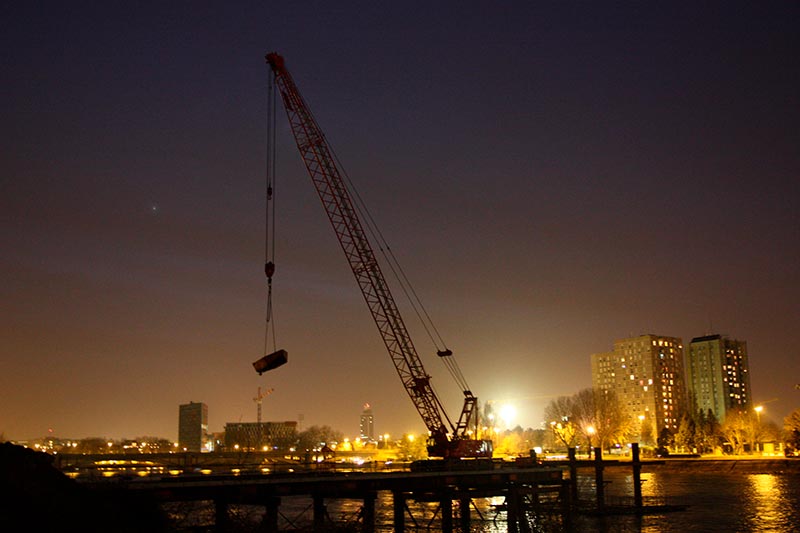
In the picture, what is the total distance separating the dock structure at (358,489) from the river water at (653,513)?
2.44m

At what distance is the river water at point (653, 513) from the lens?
60.5 meters

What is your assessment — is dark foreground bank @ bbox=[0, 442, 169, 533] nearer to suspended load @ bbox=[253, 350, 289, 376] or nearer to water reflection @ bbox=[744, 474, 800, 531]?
suspended load @ bbox=[253, 350, 289, 376]

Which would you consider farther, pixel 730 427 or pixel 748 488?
pixel 730 427

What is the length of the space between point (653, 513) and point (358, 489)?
103 feet

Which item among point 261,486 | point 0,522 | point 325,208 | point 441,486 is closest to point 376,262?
point 325,208

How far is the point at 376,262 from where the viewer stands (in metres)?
88.7

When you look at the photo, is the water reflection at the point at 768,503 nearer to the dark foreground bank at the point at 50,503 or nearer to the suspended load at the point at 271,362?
the suspended load at the point at 271,362

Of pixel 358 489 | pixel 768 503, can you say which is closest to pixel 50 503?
pixel 358 489

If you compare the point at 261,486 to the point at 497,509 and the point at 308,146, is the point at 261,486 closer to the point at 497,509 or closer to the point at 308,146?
the point at 497,509

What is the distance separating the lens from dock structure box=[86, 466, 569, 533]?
43438 millimetres

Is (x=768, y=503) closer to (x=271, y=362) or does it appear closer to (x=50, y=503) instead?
(x=271, y=362)

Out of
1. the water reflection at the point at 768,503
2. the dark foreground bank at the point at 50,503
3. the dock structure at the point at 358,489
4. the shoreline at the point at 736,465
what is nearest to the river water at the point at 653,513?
the water reflection at the point at 768,503

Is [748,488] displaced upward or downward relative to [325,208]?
downward

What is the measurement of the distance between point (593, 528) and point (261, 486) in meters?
26.7
